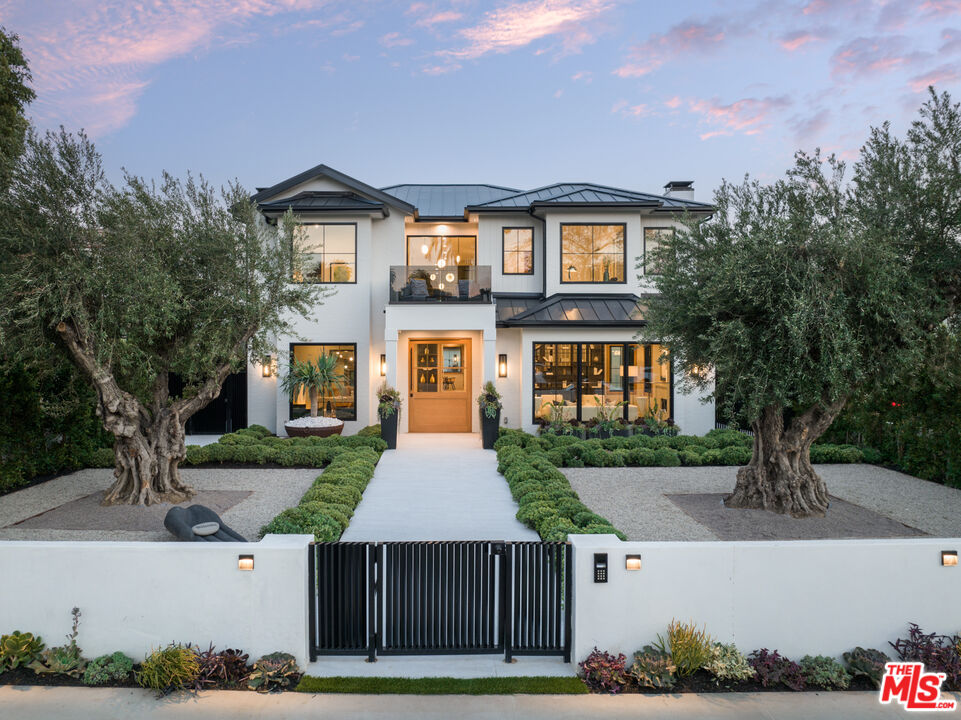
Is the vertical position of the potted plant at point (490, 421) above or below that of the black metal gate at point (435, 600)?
above

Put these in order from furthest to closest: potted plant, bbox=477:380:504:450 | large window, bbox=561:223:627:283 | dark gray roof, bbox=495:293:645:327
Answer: large window, bbox=561:223:627:283 → dark gray roof, bbox=495:293:645:327 → potted plant, bbox=477:380:504:450

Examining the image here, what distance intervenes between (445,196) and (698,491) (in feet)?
45.0

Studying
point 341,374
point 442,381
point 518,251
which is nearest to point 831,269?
point 518,251

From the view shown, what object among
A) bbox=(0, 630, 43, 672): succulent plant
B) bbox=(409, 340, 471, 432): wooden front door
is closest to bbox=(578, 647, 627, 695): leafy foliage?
bbox=(0, 630, 43, 672): succulent plant

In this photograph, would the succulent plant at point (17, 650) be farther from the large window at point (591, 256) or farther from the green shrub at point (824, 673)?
the large window at point (591, 256)

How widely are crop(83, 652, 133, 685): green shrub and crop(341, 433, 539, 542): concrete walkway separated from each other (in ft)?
9.69

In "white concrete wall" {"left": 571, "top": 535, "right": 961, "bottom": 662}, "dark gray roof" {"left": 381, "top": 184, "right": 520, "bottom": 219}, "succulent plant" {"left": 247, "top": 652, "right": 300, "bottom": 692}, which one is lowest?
"succulent plant" {"left": 247, "top": 652, "right": 300, "bottom": 692}

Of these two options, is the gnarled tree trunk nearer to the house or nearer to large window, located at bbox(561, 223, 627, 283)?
the house

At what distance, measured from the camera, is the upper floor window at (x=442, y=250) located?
16.8m

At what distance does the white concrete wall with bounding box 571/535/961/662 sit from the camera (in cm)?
459

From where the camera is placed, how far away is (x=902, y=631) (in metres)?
4.70

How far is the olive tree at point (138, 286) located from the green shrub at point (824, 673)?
805cm
